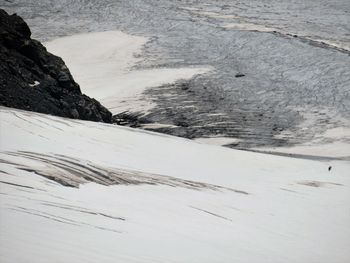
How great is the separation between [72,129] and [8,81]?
3.97m

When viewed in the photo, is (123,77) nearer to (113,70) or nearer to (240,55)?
(113,70)

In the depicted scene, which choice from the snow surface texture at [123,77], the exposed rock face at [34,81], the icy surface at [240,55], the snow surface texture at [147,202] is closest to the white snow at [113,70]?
the snow surface texture at [123,77]

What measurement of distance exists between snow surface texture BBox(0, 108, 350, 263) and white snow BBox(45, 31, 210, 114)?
30.0ft

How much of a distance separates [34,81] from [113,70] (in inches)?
456

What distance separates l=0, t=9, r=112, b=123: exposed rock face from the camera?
51.7 feet

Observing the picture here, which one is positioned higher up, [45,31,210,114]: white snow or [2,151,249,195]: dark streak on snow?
[2,151,249,195]: dark streak on snow

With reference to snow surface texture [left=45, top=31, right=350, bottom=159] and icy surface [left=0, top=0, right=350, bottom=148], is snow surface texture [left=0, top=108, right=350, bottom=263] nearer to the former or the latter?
snow surface texture [left=45, top=31, right=350, bottom=159]

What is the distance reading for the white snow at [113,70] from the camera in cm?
2418

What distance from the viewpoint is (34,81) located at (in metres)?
17.4

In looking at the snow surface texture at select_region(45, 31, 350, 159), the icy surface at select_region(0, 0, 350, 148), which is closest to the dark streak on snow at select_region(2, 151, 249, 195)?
the snow surface texture at select_region(45, 31, 350, 159)

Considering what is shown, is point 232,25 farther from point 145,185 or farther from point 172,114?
point 145,185

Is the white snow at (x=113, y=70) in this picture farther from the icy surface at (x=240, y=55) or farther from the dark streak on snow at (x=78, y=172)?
the dark streak on snow at (x=78, y=172)

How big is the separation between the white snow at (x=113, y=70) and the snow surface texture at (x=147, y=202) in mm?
9153

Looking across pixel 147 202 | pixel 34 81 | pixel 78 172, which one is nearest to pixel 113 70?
pixel 34 81
